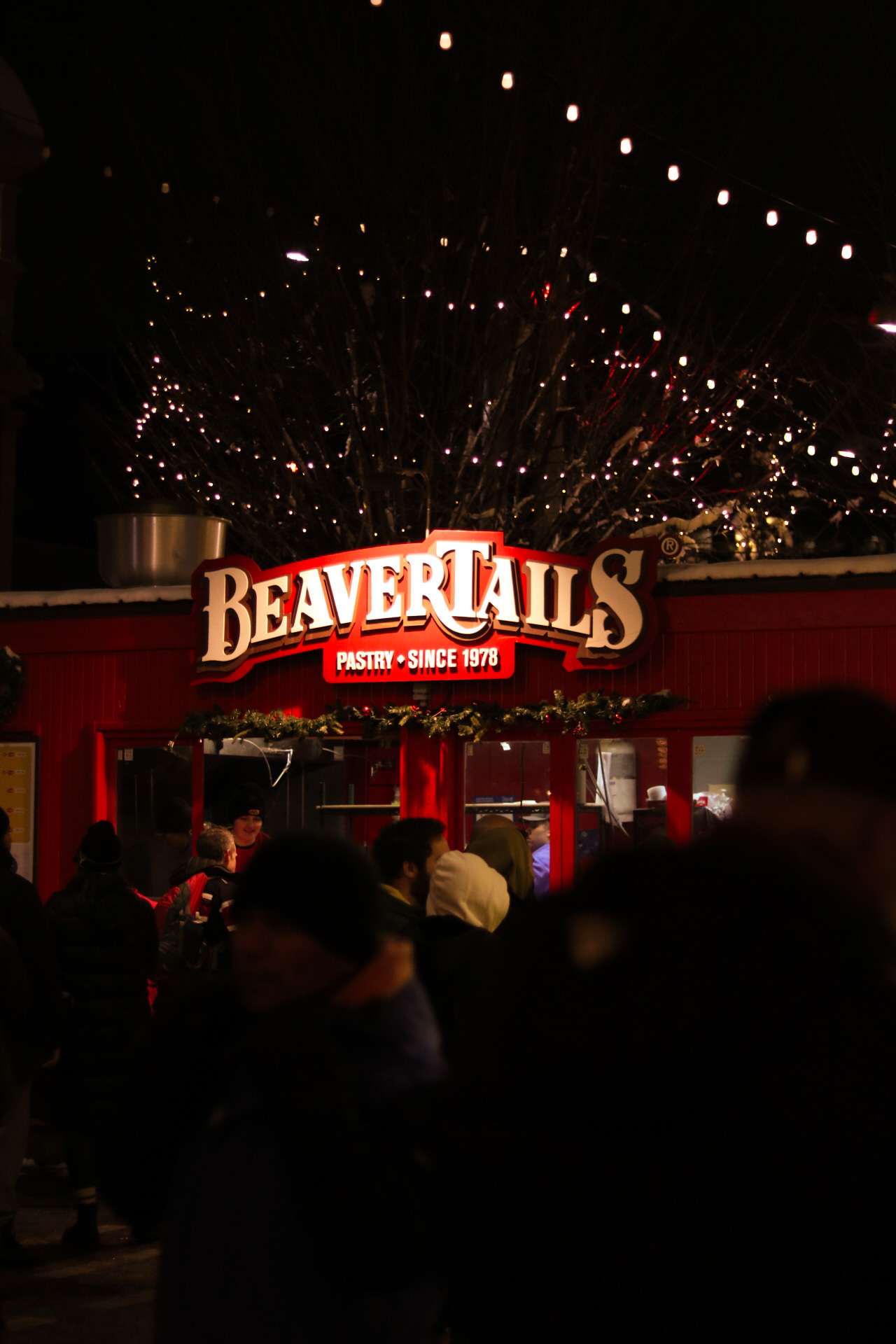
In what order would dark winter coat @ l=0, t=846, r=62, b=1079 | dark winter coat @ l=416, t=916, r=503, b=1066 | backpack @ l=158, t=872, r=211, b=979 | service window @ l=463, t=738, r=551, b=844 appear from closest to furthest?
dark winter coat @ l=416, t=916, r=503, b=1066 < dark winter coat @ l=0, t=846, r=62, b=1079 < backpack @ l=158, t=872, r=211, b=979 < service window @ l=463, t=738, r=551, b=844

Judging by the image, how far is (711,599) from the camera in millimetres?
9586

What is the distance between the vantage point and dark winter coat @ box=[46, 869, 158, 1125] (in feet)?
22.8

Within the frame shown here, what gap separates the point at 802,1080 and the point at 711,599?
27.8 ft

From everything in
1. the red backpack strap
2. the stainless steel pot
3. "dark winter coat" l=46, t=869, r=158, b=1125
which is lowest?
"dark winter coat" l=46, t=869, r=158, b=1125

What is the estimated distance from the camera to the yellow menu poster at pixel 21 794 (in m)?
11.0

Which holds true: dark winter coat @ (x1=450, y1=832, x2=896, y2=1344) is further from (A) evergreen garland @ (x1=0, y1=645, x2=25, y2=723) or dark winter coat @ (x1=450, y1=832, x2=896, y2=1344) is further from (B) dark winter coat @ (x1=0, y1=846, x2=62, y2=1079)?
(A) evergreen garland @ (x1=0, y1=645, x2=25, y2=723)

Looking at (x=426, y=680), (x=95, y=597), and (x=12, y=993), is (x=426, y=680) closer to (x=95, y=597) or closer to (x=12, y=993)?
(x=95, y=597)

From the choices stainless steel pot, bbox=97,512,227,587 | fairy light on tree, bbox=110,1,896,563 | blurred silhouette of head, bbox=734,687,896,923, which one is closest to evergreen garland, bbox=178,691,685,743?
stainless steel pot, bbox=97,512,227,587

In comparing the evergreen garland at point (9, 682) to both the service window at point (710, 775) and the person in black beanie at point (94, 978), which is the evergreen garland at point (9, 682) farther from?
the service window at point (710, 775)

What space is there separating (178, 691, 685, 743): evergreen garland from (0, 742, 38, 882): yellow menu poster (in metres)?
1.42

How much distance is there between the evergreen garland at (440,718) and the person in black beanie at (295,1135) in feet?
24.4

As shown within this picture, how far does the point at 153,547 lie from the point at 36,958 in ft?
19.5

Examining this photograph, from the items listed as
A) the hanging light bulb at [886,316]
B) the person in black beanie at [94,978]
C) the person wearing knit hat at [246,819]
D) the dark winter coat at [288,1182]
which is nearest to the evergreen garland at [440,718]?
the person wearing knit hat at [246,819]

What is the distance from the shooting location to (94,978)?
698cm
